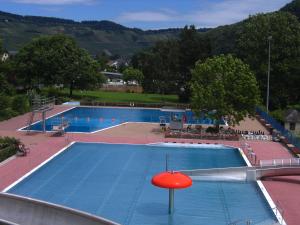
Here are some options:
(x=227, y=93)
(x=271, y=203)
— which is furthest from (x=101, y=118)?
(x=271, y=203)

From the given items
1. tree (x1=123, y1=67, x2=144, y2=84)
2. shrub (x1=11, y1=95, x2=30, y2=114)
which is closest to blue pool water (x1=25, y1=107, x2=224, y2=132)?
shrub (x1=11, y1=95, x2=30, y2=114)

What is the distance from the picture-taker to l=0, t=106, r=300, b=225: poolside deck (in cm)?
2014

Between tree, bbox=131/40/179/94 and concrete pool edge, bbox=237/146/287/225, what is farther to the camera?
tree, bbox=131/40/179/94

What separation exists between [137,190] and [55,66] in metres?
40.4

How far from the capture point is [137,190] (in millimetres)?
20828

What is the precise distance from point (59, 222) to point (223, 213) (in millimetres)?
7398

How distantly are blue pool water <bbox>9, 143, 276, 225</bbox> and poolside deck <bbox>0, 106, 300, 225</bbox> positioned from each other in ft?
2.30

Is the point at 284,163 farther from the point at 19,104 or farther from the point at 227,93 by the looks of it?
the point at 19,104

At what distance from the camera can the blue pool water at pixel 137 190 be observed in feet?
57.7

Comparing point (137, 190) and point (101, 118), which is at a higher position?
point (101, 118)

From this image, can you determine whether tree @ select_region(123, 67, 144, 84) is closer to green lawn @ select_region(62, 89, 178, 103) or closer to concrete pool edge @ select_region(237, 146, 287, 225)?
green lawn @ select_region(62, 89, 178, 103)

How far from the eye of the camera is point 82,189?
68.2 ft

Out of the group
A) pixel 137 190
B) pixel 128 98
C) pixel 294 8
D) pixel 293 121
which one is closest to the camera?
pixel 137 190

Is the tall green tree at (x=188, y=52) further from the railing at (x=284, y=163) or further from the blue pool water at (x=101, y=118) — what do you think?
the railing at (x=284, y=163)
